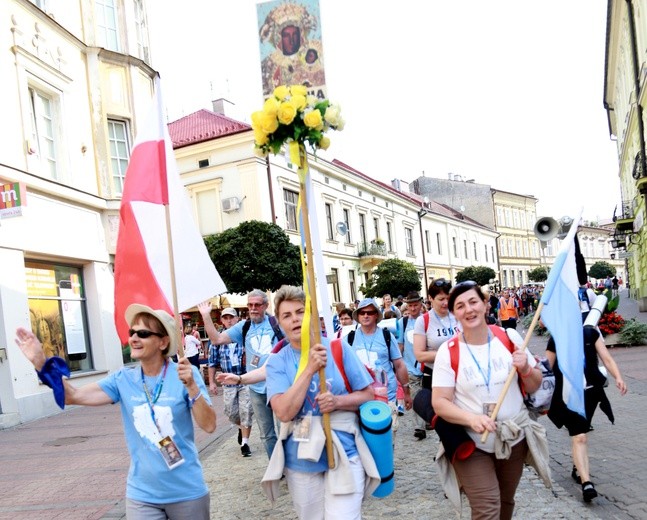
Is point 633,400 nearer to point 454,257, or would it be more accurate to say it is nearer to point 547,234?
point 547,234

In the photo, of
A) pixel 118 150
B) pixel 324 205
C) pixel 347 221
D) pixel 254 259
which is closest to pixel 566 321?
pixel 118 150

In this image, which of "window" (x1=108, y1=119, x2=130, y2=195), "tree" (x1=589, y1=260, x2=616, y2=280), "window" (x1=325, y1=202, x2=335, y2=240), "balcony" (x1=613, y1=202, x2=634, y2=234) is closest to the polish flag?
"window" (x1=108, y1=119, x2=130, y2=195)

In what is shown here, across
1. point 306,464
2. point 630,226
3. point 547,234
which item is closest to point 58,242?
point 547,234

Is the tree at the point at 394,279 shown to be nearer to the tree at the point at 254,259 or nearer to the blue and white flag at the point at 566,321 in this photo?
the tree at the point at 254,259

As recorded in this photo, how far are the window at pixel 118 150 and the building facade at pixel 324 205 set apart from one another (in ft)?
12.1

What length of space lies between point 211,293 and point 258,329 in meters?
2.60

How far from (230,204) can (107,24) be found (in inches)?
517

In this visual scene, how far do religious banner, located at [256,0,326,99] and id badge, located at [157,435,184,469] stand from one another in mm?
4600

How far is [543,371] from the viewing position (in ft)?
12.3

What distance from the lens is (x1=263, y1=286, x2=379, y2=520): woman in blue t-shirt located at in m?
3.23

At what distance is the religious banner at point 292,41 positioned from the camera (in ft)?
23.5

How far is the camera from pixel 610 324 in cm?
1638

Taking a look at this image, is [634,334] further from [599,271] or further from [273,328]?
[599,271]

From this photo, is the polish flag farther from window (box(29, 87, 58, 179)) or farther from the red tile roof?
the red tile roof
